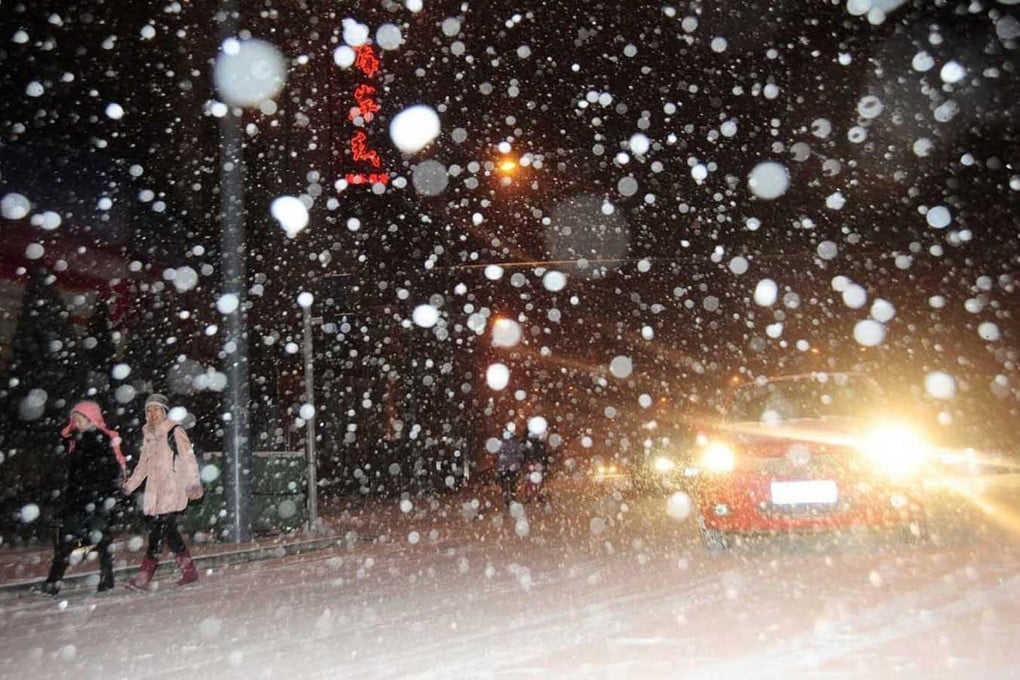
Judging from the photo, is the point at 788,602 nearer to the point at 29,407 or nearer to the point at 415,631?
the point at 415,631

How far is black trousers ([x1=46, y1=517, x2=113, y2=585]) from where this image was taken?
673 cm

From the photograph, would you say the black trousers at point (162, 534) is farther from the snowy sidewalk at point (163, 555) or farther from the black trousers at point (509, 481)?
the black trousers at point (509, 481)

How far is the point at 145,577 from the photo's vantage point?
22.3 ft

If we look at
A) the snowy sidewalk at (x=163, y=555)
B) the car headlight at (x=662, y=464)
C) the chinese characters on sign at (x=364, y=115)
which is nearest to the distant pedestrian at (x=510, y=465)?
the car headlight at (x=662, y=464)

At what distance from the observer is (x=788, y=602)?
5027 mm

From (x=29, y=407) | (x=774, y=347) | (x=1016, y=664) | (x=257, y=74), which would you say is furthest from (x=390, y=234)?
(x=774, y=347)

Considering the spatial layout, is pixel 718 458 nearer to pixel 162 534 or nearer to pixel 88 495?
pixel 162 534

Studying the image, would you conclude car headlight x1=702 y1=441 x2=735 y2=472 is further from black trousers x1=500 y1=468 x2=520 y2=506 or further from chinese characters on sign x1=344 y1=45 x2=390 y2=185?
chinese characters on sign x1=344 y1=45 x2=390 y2=185

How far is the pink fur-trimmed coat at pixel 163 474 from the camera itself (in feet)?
22.7

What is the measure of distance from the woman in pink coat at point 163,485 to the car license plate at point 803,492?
4.62 m

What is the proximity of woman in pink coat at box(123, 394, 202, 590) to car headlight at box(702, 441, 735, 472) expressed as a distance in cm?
416

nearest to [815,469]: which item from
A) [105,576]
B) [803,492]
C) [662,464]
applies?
[803,492]

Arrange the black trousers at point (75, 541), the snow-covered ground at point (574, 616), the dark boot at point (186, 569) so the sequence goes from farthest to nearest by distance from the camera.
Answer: the dark boot at point (186, 569) < the black trousers at point (75, 541) < the snow-covered ground at point (574, 616)

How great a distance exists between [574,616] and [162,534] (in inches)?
148
